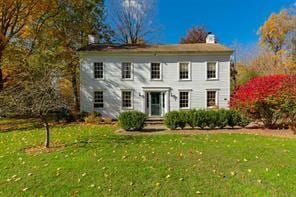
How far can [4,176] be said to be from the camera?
7.59 meters

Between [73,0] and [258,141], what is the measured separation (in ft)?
74.6

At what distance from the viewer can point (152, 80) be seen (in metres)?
26.7

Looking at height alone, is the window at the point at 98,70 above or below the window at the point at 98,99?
above

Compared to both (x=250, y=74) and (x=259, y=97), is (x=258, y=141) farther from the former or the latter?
(x=250, y=74)

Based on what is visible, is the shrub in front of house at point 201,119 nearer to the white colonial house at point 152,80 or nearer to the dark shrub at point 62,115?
the white colonial house at point 152,80

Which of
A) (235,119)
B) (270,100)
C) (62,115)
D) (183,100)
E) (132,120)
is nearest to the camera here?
(270,100)

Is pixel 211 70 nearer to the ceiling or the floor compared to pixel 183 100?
nearer to the ceiling

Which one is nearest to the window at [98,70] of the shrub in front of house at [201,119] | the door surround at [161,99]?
the door surround at [161,99]

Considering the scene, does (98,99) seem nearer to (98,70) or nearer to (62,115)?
(98,70)

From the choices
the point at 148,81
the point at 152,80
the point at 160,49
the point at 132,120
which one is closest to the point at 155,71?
the point at 152,80

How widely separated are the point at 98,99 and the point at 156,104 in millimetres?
5067

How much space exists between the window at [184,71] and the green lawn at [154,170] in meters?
16.3

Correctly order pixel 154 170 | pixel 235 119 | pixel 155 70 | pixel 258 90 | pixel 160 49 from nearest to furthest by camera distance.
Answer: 1. pixel 154 170
2. pixel 258 90
3. pixel 235 119
4. pixel 155 70
5. pixel 160 49

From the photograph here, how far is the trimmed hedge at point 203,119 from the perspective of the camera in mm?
16031
